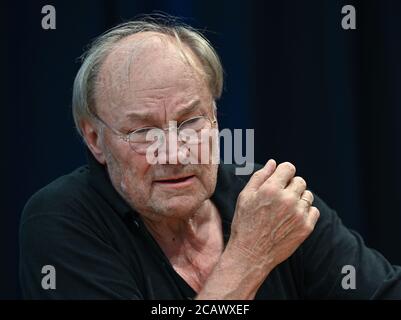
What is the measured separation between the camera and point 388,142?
246 centimetres

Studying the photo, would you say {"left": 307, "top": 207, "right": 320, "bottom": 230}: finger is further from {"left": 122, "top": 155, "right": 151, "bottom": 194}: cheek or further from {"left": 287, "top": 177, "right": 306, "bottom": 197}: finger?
{"left": 122, "top": 155, "right": 151, "bottom": 194}: cheek

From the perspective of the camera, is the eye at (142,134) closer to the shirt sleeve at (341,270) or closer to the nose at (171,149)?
the nose at (171,149)

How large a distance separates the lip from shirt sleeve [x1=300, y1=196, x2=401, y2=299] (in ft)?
1.12

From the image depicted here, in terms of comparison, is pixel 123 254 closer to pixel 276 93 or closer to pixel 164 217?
pixel 164 217

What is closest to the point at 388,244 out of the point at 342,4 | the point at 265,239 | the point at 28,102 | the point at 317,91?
the point at 317,91

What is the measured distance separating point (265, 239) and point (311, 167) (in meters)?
0.91

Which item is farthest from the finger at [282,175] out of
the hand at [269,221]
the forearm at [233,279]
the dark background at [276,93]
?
the dark background at [276,93]

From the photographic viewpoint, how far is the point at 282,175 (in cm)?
162

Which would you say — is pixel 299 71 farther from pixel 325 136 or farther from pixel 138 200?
pixel 138 200

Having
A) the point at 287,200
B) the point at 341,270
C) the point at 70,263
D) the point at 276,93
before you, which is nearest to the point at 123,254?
the point at 70,263

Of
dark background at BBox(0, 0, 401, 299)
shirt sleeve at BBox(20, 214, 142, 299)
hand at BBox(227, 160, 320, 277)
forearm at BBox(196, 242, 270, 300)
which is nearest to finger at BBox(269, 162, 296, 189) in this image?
hand at BBox(227, 160, 320, 277)

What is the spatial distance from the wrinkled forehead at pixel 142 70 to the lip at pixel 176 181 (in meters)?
0.18

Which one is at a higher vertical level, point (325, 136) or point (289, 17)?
point (289, 17)
